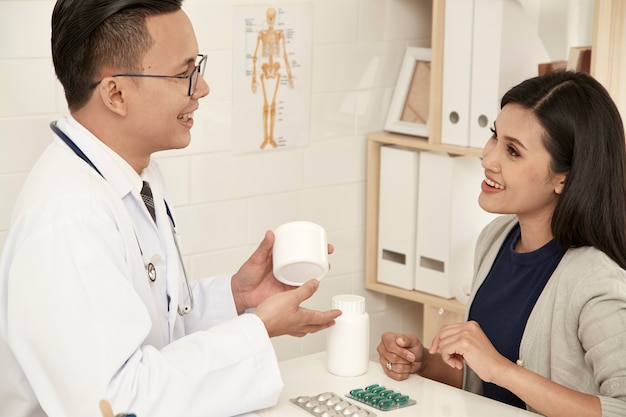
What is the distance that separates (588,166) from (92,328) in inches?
38.8

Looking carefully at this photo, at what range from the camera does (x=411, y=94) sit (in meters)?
3.23

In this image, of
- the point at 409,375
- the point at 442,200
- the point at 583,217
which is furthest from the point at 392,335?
the point at 442,200

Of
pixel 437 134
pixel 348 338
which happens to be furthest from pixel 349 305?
pixel 437 134

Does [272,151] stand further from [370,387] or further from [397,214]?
[370,387]

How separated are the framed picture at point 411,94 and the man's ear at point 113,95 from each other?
5.29 ft

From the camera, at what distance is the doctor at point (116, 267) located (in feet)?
4.85

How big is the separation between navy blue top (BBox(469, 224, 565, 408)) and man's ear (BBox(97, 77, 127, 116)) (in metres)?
0.86

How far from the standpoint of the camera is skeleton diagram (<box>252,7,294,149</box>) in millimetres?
2875

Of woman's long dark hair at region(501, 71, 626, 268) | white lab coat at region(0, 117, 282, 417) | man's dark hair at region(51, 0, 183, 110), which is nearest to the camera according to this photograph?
white lab coat at region(0, 117, 282, 417)

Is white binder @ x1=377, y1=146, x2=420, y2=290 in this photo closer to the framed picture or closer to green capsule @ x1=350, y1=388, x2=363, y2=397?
the framed picture

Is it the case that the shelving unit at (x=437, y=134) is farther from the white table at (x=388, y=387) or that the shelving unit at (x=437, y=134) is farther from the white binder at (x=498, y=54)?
the white table at (x=388, y=387)

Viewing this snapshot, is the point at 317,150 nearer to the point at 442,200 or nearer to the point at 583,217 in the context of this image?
the point at 442,200

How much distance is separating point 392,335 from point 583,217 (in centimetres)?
45

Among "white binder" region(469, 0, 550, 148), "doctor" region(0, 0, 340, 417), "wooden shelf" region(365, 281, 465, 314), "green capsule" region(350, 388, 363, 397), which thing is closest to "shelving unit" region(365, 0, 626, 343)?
"wooden shelf" region(365, 281, 465, 314)
